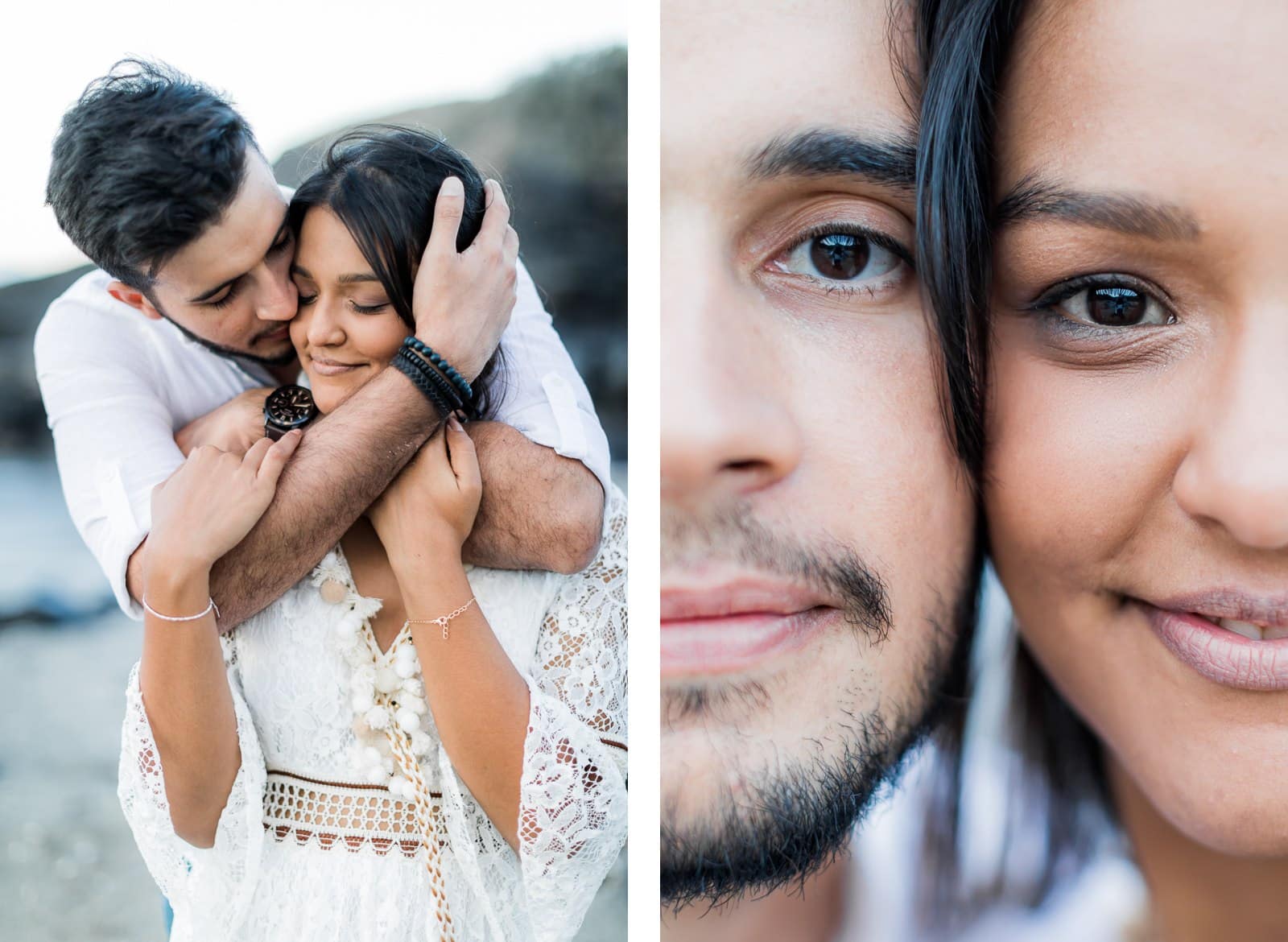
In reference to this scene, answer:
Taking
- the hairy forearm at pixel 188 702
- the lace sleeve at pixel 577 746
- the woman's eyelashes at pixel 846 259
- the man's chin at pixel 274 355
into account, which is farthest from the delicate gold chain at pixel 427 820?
the woman's eyelashes at pixel 846 259

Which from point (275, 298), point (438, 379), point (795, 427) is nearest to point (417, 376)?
point (438, 379)

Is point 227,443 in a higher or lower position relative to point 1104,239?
lower

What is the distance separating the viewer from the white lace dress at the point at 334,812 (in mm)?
1812

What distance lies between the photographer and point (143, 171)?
168 centimetres

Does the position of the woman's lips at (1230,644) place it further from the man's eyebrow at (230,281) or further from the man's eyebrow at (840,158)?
the man's eyebrow at (230,281)

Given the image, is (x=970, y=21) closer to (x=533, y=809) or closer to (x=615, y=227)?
(x=615, y=227)

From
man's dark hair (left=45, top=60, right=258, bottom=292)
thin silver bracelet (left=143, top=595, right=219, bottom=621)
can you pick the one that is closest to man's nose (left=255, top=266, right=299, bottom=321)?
man's dark hair (left=45, top=60, right=258, bottom=292)

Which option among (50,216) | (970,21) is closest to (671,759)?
(970,21)

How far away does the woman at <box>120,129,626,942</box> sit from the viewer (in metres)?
1.78

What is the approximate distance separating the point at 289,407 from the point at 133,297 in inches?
12.2

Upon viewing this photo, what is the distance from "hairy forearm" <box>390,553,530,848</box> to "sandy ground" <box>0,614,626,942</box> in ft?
1.23

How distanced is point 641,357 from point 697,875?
3.07ft

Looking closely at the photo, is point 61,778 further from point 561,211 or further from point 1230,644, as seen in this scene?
point 1230,644

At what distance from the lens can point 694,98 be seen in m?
1.86
